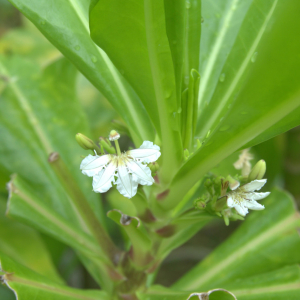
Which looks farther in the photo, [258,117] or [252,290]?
[252,290]

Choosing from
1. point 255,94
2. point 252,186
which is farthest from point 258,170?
point 255,94

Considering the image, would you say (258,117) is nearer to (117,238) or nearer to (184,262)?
(117,238)

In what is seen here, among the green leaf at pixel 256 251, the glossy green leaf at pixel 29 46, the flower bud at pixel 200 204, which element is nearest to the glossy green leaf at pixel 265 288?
the green leaf at pixel 256 251

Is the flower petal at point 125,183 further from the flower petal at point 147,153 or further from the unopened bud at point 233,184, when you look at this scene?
the unopened bud at point 233,184

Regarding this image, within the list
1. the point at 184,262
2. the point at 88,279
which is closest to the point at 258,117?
the point at 88,279

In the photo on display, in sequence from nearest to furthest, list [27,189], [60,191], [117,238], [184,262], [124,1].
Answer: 1. [124,1]
2. [27,189]
3. [60,191]
4. [117,238]
5. [184,262]

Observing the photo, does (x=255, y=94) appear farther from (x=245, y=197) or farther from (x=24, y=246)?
(x=24, y=246)
